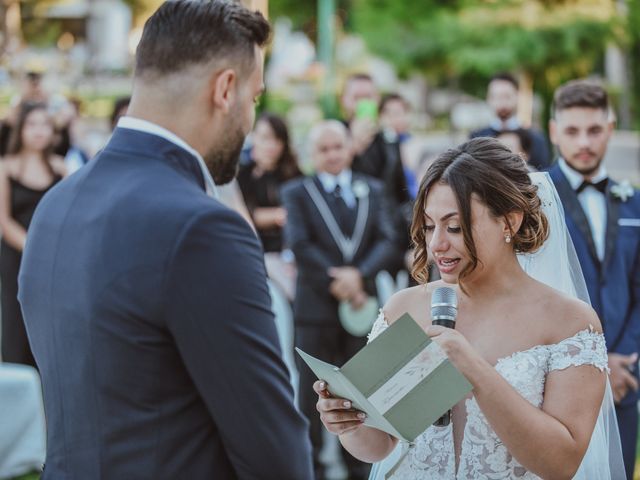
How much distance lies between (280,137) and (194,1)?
5337mm

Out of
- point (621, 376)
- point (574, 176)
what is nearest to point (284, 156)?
point (574, 176)

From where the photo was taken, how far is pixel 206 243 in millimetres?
1912

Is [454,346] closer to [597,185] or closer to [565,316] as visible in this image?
[565,316]

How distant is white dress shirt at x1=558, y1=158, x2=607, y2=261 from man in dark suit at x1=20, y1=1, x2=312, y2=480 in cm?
272

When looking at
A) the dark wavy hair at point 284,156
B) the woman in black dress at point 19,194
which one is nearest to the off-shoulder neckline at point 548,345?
the woman in black dress at point 19,194

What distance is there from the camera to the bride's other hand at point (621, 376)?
4262mm

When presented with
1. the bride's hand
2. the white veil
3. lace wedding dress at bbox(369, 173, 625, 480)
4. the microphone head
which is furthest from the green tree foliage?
the bride's hand

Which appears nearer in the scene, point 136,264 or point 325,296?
point 136,264

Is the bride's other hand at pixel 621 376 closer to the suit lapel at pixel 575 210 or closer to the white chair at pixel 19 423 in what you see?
the suit lapel at pixel 575 210

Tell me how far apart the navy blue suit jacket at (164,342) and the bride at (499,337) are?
2.08ft

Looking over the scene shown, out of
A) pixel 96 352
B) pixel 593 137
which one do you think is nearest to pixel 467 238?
pixel 96 352

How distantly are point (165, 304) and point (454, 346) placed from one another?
92 centimetres

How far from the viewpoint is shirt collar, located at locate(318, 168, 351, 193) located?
6617 mm

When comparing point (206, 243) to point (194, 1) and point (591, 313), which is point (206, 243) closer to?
point (194, 1)
